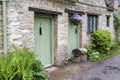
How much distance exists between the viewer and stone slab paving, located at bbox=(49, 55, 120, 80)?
845 centimetres

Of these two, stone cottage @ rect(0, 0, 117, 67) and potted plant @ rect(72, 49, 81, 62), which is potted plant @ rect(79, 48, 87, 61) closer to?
potted plant @ rect(72, 49, 81, 62)

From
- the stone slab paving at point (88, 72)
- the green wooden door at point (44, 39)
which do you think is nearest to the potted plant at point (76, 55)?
the stone slab paving at point (88, 72)

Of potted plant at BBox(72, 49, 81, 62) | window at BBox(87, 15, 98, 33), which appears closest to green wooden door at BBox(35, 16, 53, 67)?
potted plant at BBox(72, 49, 81, 62)

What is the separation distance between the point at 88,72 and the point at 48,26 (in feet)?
9.06

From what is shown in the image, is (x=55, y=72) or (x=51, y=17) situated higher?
(x=51, y=17)

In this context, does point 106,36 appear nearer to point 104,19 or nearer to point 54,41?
point 104,19

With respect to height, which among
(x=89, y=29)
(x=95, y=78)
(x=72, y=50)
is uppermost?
(x=89, y=29)

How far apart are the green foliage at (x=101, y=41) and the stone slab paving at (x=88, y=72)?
2.41 meters

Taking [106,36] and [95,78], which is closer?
[95,78]

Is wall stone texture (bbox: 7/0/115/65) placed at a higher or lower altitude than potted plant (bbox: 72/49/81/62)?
higher

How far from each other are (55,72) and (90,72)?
1.48m

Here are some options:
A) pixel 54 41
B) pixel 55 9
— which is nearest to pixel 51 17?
pixel 55 9

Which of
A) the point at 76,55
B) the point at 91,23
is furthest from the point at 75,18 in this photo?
the point at 91,23

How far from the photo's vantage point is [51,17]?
10203 millimetres
